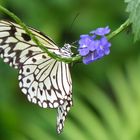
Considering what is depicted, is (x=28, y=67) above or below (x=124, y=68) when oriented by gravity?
below

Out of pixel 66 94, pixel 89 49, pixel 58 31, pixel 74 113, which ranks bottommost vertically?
pixel 89 49

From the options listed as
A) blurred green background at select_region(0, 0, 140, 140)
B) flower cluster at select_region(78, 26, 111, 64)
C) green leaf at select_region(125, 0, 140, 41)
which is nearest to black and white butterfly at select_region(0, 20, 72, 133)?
flower cluster at select_region(78, 26, 111, 64)

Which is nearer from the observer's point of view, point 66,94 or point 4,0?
point 66,94

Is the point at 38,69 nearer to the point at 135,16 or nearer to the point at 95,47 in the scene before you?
the point at 95,47

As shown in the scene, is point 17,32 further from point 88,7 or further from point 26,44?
point 88,7

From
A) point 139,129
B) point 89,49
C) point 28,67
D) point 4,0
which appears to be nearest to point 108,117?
point 139,129

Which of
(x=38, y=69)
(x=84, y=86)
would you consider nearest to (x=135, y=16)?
(x=38, y=69)

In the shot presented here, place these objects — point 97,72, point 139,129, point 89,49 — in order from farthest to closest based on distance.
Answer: point 97,72, point 139,129, point 89,49
